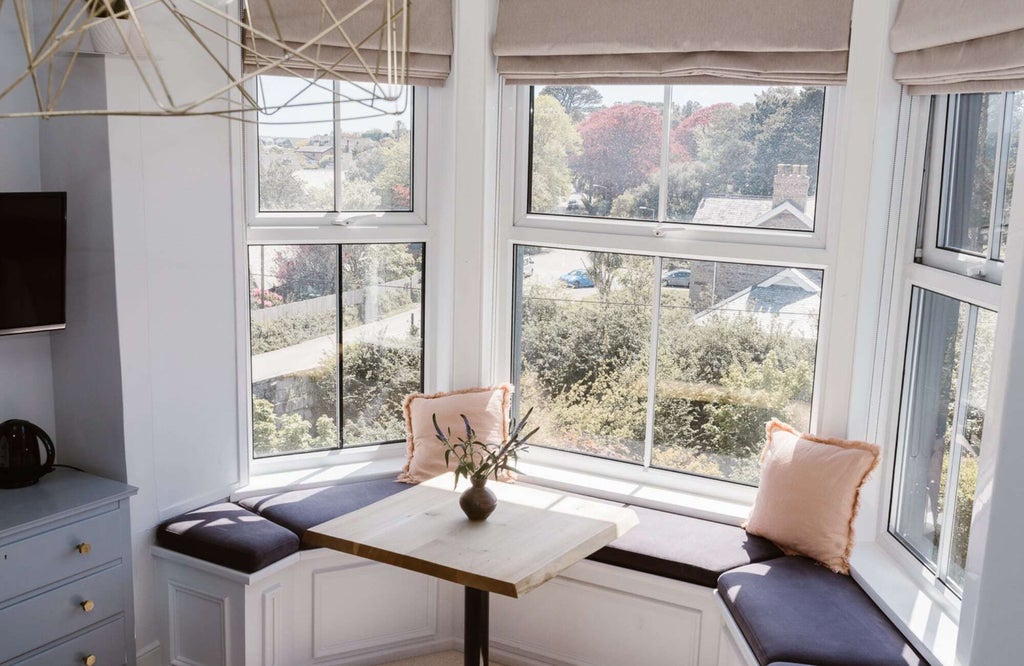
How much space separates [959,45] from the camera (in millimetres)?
2689

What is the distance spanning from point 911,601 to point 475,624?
1.40 m

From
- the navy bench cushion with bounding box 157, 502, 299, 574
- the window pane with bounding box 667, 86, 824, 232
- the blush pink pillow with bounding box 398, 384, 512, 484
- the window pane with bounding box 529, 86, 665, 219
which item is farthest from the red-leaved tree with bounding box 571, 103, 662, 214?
the navy bench cushion with bounding box 157, 502, 299, 574

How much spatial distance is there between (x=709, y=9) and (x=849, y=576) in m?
2.08

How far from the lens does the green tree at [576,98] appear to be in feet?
12.3

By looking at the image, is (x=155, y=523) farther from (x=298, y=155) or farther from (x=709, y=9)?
(x=709, y=9)

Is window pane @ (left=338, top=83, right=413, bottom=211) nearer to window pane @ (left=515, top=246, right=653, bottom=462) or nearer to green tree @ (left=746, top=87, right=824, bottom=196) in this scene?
window pane @ (left=515, top=246, right=653, bottom=462)

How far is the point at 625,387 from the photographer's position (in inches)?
152

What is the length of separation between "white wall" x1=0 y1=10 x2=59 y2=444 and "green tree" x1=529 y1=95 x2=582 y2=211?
193 centimetres

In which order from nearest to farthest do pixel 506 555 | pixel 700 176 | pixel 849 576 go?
pixel 506 555 < pixel 849 576 < pixel 700 176

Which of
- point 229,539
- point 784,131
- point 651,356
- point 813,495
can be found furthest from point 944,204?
point 229,539

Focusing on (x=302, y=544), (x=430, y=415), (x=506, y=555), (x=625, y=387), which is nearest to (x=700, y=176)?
(x=625, y=387)

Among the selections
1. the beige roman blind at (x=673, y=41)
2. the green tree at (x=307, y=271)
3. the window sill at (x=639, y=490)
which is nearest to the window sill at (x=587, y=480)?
the window sill at (x=639, y=490)

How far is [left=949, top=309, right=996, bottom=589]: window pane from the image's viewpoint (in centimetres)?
275

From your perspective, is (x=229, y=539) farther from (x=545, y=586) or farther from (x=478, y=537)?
(x=545, y=586)
